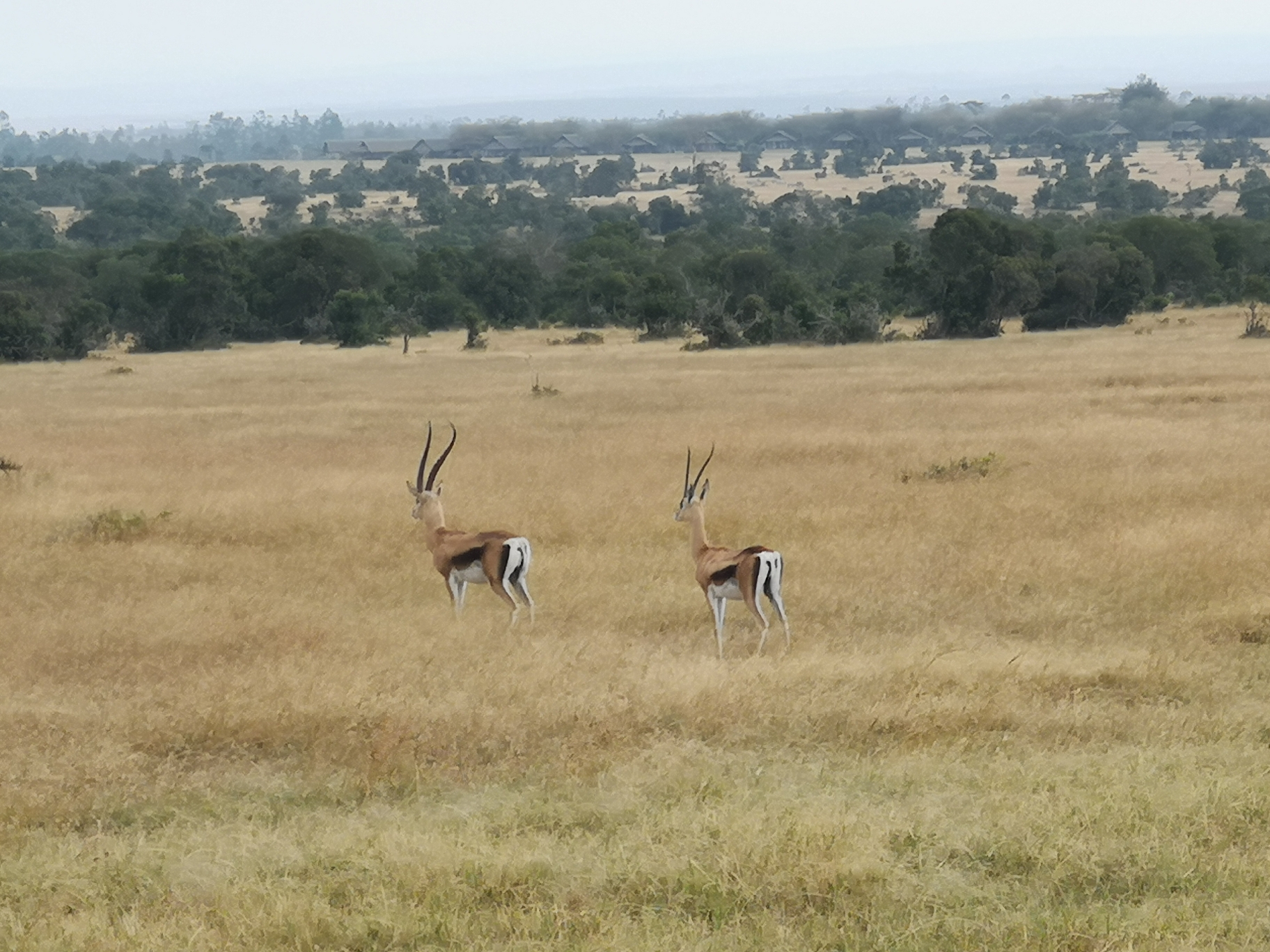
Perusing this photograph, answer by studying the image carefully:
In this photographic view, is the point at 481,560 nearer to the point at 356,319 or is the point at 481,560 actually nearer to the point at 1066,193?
the point at 356,319

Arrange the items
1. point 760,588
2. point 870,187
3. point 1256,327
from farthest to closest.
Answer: point 870,187 → point 1256,327 → point 760,588

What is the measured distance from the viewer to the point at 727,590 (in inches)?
436

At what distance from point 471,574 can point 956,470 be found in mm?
9971

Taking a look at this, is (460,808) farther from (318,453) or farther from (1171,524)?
(318,453)

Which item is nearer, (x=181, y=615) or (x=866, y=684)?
(x=866, y=684)

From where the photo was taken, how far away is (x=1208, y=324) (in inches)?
1863

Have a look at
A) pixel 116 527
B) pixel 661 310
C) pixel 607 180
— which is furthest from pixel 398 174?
pixel 116 527

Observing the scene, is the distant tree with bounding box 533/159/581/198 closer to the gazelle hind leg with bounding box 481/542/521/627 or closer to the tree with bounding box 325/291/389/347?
the tree with bounding box 325/291/389/347

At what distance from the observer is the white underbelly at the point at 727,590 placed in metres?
11.0

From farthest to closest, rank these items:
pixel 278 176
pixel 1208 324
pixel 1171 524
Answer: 1. pixel 278 176
2. pixel 1208 324
3. pixel 1171 524

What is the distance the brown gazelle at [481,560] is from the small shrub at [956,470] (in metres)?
8.91

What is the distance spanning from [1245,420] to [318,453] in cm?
1484

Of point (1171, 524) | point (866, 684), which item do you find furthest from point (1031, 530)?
point (866, 684)

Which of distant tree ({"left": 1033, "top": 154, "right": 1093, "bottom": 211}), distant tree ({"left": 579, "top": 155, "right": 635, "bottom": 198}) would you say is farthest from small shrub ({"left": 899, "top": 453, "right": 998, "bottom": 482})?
distant tree ({"left": 579, "top": 155, "right": 635, "bottom": 198})
